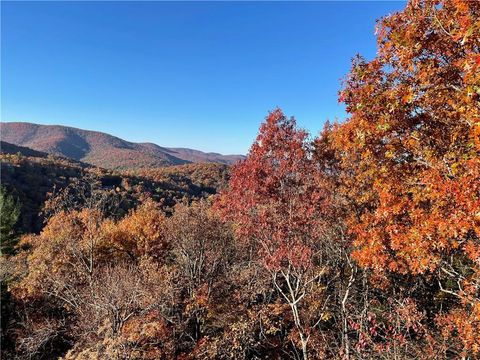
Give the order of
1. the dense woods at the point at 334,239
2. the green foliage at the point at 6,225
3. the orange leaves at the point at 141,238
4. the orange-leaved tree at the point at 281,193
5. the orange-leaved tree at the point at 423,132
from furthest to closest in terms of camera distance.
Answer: the green foliage at the point at 6,225 < the orange leaves at the point at 141,238 < the orange-leaved tree at the point at 281,193 < the dense woods at the point at 334,239 < the orange-leaved tree at the point at 423,132

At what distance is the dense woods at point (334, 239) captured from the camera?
8102 mm


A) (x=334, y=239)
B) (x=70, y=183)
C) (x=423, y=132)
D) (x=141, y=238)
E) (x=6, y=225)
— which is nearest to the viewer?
(x=423, y=132)

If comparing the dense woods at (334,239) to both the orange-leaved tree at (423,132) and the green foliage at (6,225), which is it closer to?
the orange-leaved tree at (423,132)

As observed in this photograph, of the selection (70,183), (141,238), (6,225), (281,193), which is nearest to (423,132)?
(281,193)

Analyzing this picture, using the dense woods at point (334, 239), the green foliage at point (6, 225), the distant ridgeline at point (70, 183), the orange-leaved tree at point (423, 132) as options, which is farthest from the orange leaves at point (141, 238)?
the orange-leaved tree at point (423, 132)

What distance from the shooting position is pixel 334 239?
15.5m

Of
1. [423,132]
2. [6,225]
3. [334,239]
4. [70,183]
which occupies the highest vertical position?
[423,132]

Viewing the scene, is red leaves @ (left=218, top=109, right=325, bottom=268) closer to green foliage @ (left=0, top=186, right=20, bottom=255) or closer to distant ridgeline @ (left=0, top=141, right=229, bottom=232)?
distant ridgeline @ (left=0, top=141, right=229, bottom=232)

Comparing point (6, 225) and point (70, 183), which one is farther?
point (70, 183)

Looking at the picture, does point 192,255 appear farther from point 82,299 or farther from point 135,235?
point 135,235

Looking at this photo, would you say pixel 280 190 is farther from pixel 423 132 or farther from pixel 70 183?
pixel 70 183

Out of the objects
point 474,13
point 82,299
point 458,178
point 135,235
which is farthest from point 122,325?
point 135,235


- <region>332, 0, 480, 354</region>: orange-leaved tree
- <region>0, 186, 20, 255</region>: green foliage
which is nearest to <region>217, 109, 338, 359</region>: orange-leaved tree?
<region>332, 0, 480, 354</region>: orange-leaved tree

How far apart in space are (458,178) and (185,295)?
15771mm
